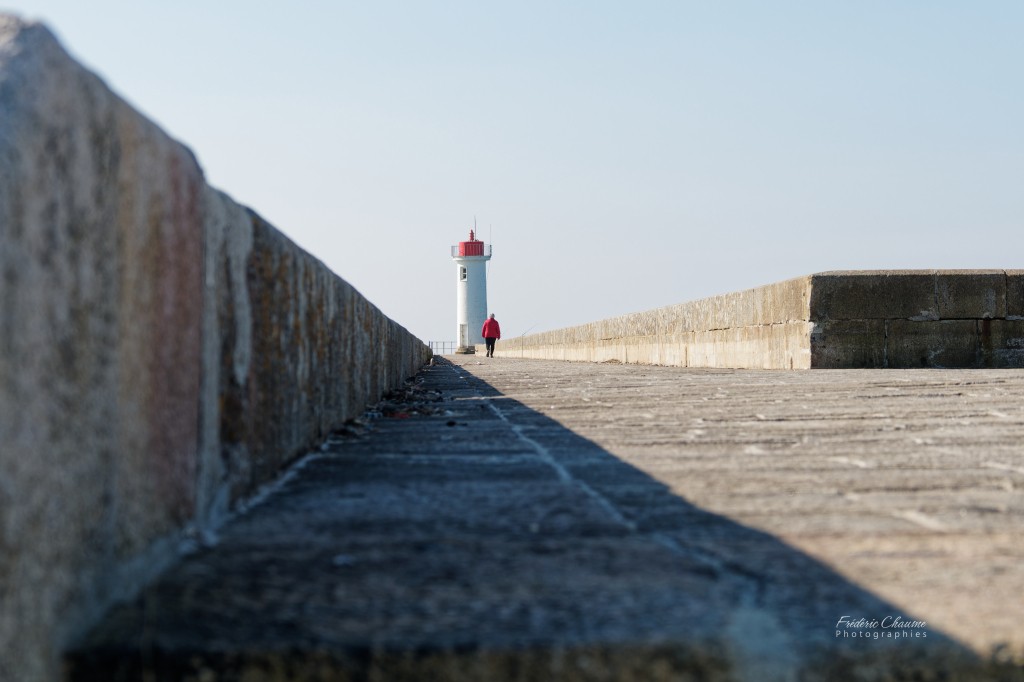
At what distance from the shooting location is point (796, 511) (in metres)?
1.92

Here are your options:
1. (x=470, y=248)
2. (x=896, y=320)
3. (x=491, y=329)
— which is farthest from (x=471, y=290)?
(x=896, y=320)

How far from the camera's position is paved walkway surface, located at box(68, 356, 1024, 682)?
110cm

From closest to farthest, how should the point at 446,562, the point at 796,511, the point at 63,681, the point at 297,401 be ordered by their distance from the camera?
the point at 63,681
the point at 446,562
the point at 796,511
the point at 297,401

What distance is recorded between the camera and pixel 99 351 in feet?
4.12

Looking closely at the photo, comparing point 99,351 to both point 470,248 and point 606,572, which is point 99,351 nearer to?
point 606,572

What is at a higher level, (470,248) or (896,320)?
(470,248)

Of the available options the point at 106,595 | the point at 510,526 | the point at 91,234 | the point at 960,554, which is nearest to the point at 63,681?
the point at 106,595

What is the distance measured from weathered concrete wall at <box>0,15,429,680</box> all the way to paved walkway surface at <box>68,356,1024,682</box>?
9 centimetres

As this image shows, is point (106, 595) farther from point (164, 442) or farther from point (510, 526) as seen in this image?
point (510, 526)

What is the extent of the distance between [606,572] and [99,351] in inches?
31.9

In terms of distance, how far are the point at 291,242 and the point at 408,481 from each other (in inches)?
31.6

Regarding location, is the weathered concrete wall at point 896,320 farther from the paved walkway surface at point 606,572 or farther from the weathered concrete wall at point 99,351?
the weathered concrete wall at point 99,351

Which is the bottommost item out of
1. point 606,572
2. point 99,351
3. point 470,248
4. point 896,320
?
point 606,572

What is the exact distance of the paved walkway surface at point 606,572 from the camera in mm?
1104
